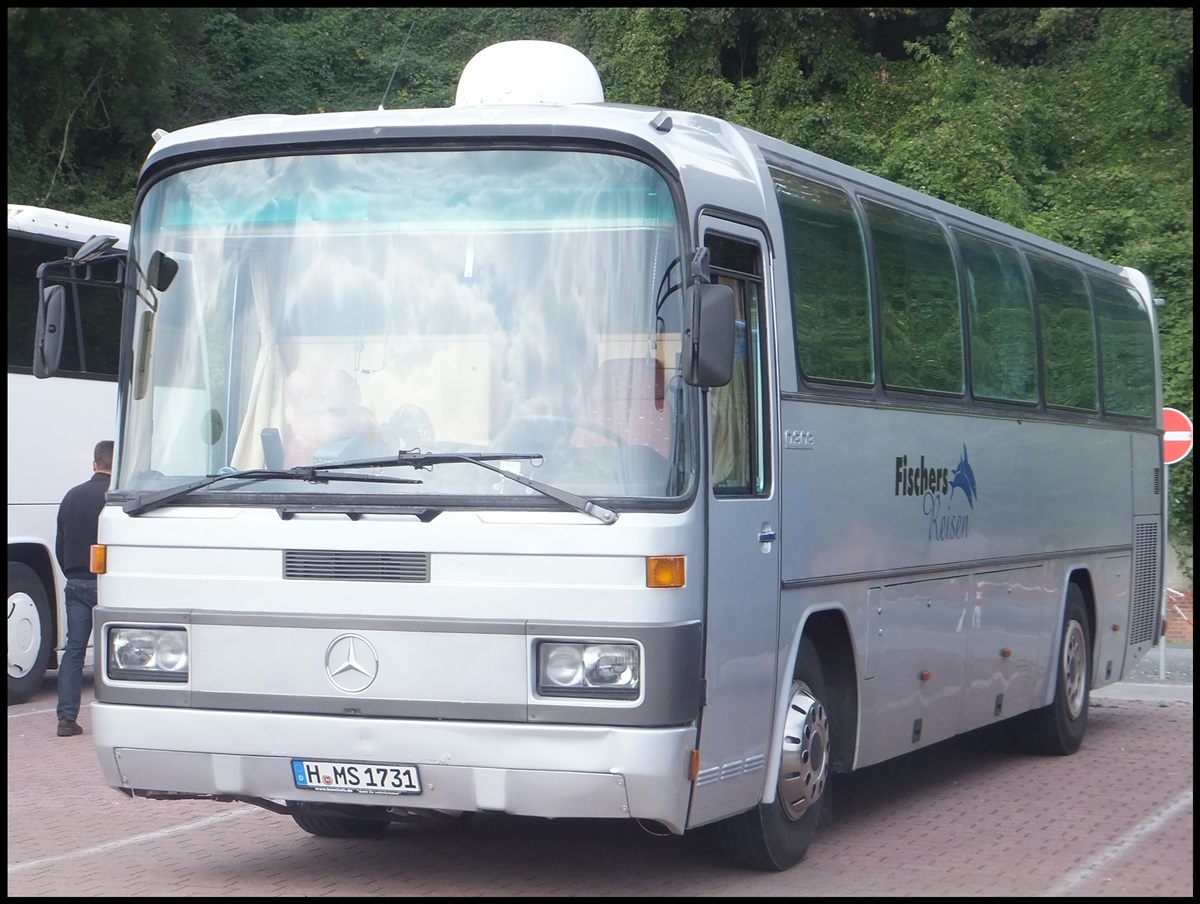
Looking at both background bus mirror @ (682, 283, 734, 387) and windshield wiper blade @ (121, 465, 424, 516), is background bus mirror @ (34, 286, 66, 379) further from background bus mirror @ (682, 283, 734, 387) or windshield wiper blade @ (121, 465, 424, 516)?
background bus mirror @ (682, 283, 734, 387)

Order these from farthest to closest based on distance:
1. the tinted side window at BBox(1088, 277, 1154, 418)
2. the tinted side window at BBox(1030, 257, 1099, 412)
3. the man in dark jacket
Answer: the tinted side window at BBox(1088, 277, 1154, 418)
the man in dark jacket
the tinted side window at BBox(1030, 257, 1099, 412)

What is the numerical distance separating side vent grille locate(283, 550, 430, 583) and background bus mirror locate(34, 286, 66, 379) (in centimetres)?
161

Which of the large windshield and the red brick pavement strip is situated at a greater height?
the large windshield

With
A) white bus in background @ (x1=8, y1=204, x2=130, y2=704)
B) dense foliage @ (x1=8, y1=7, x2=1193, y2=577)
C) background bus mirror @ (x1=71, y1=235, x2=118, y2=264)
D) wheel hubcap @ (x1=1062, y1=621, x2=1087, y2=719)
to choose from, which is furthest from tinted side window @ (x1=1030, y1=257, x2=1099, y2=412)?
dense foliage @ (x1=8, y1=7, x2=1193, y2=577)

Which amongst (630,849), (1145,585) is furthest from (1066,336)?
(630,849)

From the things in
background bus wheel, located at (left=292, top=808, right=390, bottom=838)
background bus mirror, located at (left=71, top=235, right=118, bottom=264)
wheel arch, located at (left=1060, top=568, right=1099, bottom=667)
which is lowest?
background bus wheel, located at (left=292, top=808, right=390, bottom=838)

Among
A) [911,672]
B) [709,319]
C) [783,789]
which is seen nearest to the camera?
[709,319]

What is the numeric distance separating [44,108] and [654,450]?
2319 centimetres

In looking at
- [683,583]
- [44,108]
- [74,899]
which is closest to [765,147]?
[683,583]

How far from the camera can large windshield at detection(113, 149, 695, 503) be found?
6.86m

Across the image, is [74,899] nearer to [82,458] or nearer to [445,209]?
[445,209]

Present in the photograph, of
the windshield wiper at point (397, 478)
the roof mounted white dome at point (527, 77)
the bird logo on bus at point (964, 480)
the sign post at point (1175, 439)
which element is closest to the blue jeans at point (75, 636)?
the roof mounted white dome at point (527, 77)

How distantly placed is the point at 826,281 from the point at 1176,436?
10645mm

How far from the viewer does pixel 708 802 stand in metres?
7.02
